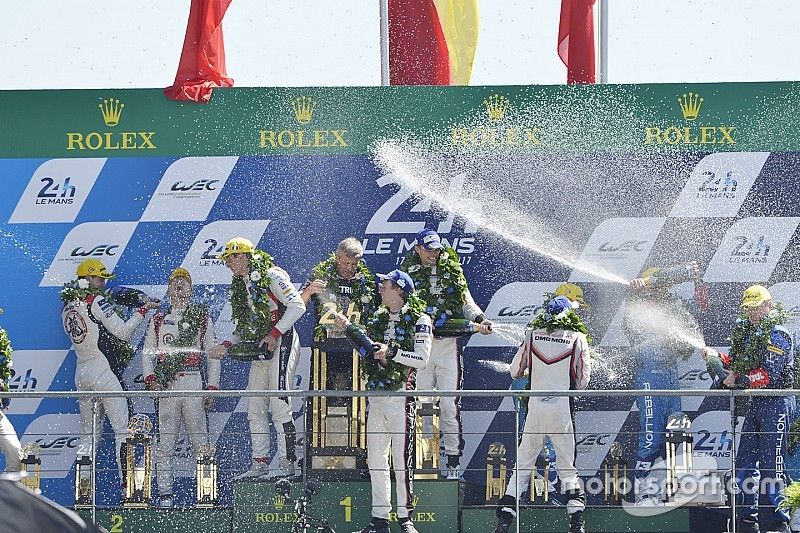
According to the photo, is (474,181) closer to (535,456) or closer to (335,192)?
(335,192)

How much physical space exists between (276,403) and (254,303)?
0.91 metres

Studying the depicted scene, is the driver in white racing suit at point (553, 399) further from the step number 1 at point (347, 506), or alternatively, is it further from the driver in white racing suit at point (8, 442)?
the driver in white racing suit at point (8, 442)

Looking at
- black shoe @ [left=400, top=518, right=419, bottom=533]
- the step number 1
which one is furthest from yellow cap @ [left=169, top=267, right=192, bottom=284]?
black shoe @ [left=400, top=518, right=419, bottom=533]

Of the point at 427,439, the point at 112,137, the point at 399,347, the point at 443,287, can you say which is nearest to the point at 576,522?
the point at 427,439

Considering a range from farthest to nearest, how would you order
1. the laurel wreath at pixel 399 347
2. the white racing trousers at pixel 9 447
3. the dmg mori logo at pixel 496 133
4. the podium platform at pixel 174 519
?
1. the dmg mori logo at pixel 496 133
2. the white racing trousers at pixel 9 447
3. the podium platform at pixel 174 519
4. the laurel wreath at pixel 399 347

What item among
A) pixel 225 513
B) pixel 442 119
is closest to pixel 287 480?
pixel 225 513

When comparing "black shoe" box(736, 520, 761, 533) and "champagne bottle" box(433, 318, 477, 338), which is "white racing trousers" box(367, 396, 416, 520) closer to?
"champagne bottle" box(433, 318, 477, 338)

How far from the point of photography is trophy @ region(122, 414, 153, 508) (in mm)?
12422

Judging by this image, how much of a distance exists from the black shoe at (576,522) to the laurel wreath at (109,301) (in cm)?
426

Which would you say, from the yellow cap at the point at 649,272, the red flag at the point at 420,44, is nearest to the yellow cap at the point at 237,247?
the yellow cap at the point at 649,272

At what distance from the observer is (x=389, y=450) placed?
11789 mm

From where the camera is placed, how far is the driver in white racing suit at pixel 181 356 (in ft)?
42.6

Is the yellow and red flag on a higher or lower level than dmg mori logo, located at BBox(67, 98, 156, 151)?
higher

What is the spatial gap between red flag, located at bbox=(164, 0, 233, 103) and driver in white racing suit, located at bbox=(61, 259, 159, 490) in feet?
5.75
